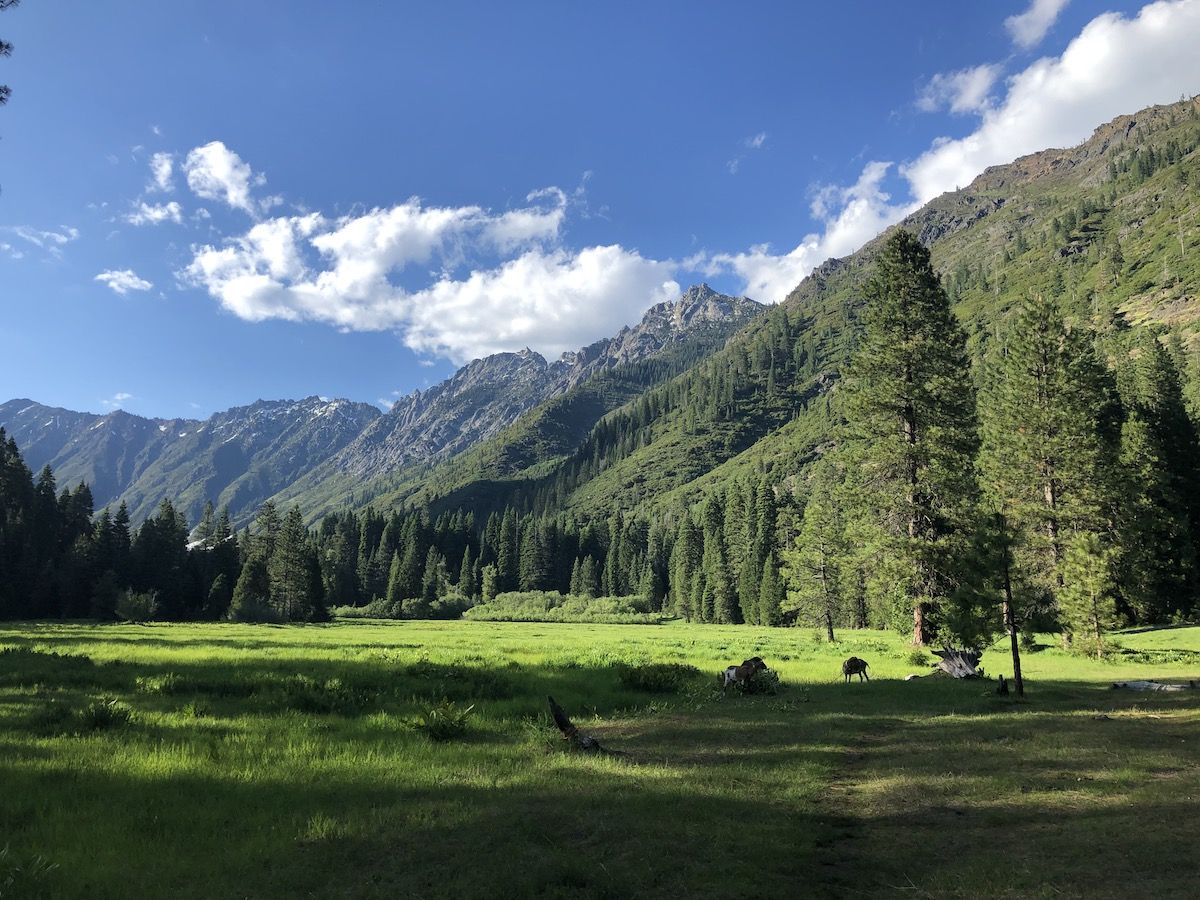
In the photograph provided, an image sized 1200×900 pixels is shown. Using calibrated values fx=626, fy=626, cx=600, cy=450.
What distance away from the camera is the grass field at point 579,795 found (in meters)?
6.25

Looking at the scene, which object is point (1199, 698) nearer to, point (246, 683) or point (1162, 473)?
point (246, 683)

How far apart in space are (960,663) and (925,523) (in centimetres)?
1108

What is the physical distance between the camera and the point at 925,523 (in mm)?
33250

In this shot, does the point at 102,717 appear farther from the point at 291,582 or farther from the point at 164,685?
the point at 291,582

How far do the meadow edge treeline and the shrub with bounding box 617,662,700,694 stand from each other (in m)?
10.0

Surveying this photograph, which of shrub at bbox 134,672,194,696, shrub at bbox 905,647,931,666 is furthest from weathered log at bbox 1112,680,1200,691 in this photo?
shrub at bbox 134,672,194,696

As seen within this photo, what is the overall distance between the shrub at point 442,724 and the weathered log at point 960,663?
18870 mm

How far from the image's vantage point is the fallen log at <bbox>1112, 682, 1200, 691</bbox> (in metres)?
18.5

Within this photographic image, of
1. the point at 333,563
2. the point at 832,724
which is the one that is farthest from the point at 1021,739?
the point at 333,563

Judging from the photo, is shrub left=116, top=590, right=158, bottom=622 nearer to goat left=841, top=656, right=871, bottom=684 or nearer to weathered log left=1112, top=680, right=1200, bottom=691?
goat left=841, top=656, right=871, bottom=684

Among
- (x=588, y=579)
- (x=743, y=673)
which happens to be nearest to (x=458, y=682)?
(x=743, y=673)

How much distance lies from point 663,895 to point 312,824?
14.6ft

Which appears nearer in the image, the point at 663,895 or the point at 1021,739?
the point at 663,895

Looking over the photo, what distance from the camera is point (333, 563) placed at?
12875cm
